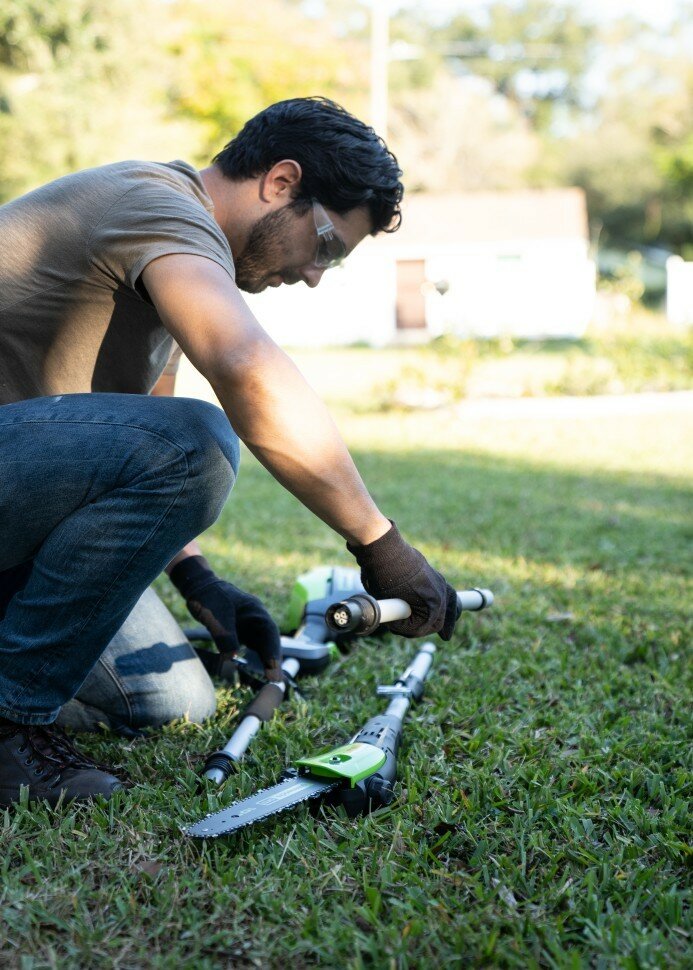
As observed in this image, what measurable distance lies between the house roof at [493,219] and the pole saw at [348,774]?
81.0 ft

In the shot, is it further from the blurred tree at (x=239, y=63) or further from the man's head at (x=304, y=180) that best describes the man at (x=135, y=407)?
the blurred tree at (x=239, y=63)

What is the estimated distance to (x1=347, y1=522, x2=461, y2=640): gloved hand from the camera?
1.91 metres

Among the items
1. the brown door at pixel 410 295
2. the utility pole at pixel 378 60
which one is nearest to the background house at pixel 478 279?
the brown door at pixel 410 295

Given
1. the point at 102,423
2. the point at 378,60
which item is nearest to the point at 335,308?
the point at 378,60

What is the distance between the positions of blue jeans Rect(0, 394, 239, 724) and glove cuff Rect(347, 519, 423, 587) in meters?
0.38

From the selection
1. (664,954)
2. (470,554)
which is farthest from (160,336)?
(470,554)

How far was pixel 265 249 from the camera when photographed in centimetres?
236

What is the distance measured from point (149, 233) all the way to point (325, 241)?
620 mm

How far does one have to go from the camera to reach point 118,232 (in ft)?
6.21

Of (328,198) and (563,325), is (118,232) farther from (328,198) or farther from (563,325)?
(563,325)

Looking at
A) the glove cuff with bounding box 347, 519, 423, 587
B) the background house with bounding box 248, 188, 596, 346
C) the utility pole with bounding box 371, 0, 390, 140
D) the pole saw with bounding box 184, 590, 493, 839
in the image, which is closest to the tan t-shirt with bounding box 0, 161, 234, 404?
the glove cuff with bounding box 347, 519, 423, 587

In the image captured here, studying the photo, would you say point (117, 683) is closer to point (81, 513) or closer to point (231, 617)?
point (231, 617)

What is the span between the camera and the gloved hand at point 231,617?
8.48ft

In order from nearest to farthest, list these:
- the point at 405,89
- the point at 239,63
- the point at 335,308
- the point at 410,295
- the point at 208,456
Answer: the point at 208,456
the point at 335,308
the point at 410,295
the point at 239,63
the point at 405,89
